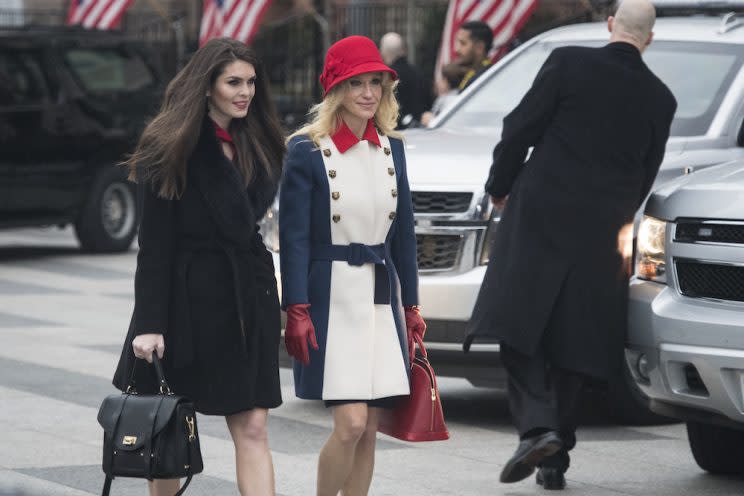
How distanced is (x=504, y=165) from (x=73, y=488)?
206 centimetres

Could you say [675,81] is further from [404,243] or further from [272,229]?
[404,243]

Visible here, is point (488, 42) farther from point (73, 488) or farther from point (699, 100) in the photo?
point (73, 488)

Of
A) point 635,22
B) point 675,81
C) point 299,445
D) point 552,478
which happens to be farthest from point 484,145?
point 552,478

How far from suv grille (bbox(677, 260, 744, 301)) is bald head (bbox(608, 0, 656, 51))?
96 cm

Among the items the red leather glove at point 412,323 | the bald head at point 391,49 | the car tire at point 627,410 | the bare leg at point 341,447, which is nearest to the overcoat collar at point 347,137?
the red leather glove at point 412,323

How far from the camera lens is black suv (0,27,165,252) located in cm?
1562

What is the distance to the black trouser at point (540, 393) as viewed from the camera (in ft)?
20.9

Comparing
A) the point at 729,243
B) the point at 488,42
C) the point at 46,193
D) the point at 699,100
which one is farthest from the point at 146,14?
the point at 729,243

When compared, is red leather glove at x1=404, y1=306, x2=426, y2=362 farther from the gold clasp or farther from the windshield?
the windshield

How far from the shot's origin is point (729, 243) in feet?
19.9

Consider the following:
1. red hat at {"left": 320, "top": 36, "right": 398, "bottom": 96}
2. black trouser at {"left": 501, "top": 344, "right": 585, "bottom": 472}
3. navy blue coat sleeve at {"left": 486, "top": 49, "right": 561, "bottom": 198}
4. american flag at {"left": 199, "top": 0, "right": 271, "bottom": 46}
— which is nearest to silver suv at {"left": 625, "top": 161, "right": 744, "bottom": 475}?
black trouser at {"left": 501, "top": 344, "right": 585, "bottom": 472}

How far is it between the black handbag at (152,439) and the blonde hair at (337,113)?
1076mm

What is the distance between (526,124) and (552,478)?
1.38 m

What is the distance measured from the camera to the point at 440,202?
7977mm
